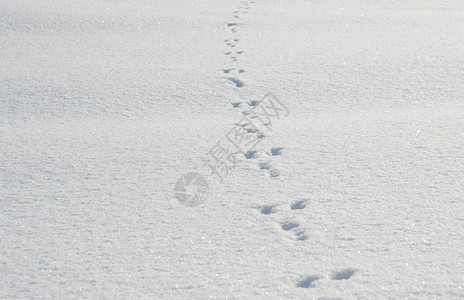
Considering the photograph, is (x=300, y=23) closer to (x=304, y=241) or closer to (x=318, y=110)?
(x=318, y=110)

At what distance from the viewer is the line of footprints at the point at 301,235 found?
128 cm

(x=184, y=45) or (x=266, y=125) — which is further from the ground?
(x=184, y=45)

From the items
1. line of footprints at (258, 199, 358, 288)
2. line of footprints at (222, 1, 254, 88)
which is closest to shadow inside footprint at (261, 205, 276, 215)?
line of footprints at (258, 199, 358, 288)

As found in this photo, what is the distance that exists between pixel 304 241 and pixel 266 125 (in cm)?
93

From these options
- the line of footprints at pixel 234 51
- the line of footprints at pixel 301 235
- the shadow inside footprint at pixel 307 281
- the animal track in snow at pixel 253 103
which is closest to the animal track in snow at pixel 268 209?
the line of footprints at pixel 301 235

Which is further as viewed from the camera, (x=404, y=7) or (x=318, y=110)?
(x=404, y=7)

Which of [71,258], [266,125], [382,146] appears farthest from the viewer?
[266,125]

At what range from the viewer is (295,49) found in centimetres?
320

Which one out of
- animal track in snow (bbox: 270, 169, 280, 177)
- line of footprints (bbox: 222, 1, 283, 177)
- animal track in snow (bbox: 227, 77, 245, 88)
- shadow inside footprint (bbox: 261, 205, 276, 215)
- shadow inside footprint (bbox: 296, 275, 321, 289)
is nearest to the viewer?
shadow inside footprint (bbox: 296, 275, 321, 289)

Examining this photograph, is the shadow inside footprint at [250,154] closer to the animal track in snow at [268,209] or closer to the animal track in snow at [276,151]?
Result: the animal track in snow at [276,151]

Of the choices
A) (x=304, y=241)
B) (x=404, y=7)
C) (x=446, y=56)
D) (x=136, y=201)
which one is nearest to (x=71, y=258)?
(x=136, y=201)

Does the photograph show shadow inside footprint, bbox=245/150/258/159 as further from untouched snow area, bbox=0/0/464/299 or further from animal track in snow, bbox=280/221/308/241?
animal track in snow, bbox=280/221/308/241

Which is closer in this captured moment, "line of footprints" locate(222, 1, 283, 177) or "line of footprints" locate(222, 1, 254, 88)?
"line of footprints" locate(222, 1, 283, 177)

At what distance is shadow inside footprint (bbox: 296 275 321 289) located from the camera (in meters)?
1.27
